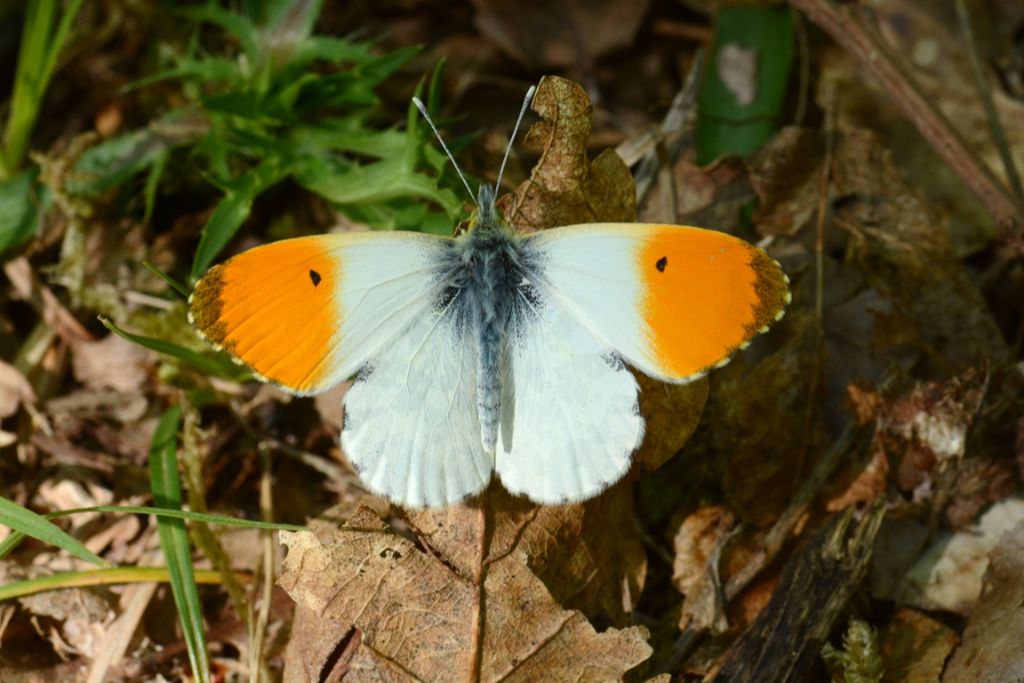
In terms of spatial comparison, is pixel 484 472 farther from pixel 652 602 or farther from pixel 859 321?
pixel 859 321

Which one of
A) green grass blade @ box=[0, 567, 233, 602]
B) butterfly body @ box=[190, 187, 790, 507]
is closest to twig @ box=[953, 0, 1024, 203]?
butterfly body @ box=[190, 187, 790, 507]

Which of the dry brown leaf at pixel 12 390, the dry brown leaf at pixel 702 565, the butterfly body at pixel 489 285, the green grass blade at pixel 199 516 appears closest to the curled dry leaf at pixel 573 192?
the butterfly body at pixel 489 285

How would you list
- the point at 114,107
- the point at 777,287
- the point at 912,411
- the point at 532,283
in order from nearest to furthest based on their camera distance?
the point at 777,287, the point at 532,283, the point at 912,411, the point at 114,107

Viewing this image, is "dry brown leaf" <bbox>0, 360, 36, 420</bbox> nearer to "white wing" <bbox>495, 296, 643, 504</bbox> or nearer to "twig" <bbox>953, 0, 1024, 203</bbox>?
"white wing" <bbox>495, 296, 643, 504</bbox>

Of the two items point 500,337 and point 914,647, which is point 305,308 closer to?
point 500,337

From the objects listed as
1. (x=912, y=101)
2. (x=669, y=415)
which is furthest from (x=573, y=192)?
(x=912, y=101)

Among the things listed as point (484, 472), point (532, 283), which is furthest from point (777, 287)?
point (484, 472)

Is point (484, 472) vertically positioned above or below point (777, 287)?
below

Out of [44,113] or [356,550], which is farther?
[44,113]
